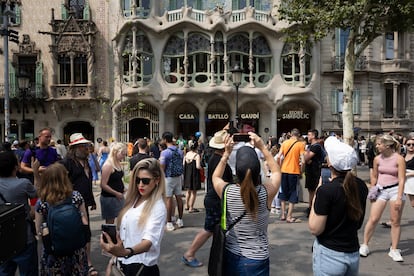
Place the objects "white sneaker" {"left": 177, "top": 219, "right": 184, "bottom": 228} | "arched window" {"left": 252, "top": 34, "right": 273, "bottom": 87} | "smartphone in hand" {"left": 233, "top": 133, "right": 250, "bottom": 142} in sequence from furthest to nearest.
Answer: "arched window" {"left": 252, "top": 34, "right": 273, "bottom": 87}, "white sneaker" {"left": 177, "top": 219, "right": 184, "bottom": 228}, "smartphone in hand" {"left": 233, "top": 133, "right": 250, "bottom": 142}

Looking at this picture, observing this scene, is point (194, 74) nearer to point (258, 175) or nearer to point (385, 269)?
point (385, 269)

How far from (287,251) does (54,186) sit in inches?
149

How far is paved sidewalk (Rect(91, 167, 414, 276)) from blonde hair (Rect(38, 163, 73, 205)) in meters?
1.97

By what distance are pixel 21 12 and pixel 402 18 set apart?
876 inches

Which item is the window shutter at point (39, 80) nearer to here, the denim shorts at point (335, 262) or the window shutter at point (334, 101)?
the window shutter at point (334, 101)

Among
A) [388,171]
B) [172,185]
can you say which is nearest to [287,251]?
[388,171]

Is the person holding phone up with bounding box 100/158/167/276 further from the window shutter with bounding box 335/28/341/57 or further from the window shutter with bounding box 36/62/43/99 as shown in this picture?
the window shutter with bounding box 335/28/341/57

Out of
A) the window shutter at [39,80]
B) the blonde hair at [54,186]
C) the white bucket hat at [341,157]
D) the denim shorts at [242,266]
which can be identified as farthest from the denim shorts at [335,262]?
the window shutter at [39,80]

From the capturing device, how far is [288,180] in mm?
7645

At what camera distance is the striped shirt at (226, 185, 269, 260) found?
2799 millimetres

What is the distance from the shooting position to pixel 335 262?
2941 millimetres

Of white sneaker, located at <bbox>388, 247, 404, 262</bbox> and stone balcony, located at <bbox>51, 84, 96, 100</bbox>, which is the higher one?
stone balcony, located at <bbox>51, 84, 96, 100</bbox>

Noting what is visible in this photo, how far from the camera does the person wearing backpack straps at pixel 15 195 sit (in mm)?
3619

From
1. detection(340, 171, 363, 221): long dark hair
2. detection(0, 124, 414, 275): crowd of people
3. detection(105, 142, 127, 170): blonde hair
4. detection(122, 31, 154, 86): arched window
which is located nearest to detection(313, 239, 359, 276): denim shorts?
detection(0, 124, 414, 275): crowd of people
